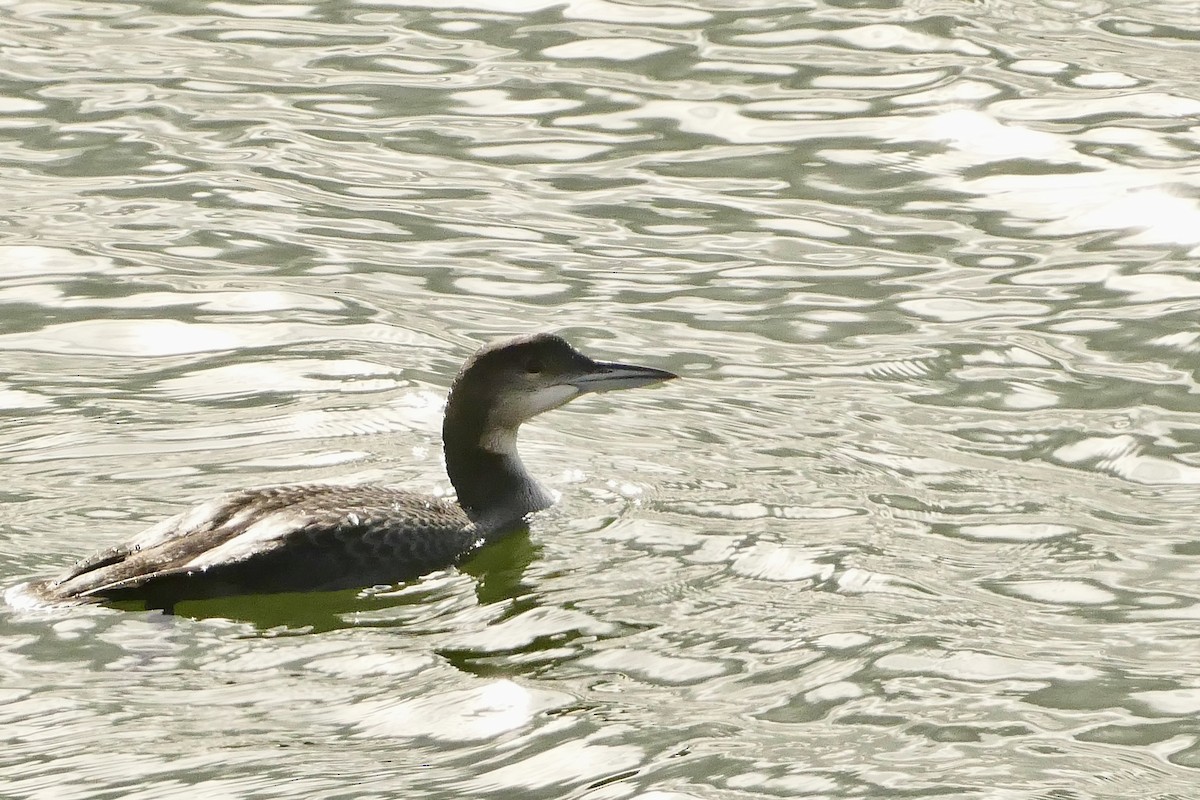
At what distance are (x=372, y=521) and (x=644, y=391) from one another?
2.49 metres

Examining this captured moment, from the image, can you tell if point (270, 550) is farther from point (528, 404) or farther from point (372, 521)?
point (528, 404)

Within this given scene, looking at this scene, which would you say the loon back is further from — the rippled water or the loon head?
the loon head

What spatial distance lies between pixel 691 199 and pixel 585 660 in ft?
18.6

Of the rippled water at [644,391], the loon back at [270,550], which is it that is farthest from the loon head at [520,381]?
the loon back at [270,550]

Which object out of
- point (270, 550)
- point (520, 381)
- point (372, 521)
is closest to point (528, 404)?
point (520, 381)

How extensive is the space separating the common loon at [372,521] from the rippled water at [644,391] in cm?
12

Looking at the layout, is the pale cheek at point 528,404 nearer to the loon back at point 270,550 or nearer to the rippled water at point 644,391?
the rippled water at point 644,391

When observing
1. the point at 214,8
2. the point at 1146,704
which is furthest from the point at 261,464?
the point at 214,8

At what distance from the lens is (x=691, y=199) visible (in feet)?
41.9

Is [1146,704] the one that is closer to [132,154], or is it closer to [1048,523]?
[1048,523]

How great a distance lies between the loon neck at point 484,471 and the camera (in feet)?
29.5

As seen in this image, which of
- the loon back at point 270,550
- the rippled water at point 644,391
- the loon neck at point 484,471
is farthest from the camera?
the loon neck at point 484,471

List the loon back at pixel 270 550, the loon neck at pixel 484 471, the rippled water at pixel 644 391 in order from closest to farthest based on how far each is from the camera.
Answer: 1. the rippled water at pixel 644 391
2. the loon back at pixel 270 550
3. the loon neck at pixel 484 471

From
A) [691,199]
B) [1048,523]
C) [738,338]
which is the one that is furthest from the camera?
[691,199]
